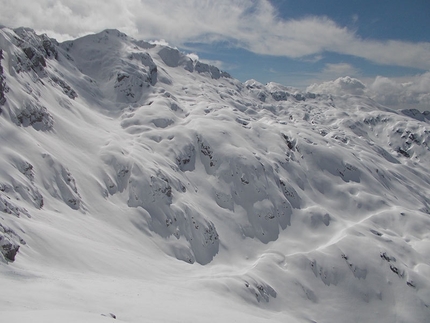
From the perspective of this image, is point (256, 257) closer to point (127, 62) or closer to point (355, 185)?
point (355, 185)

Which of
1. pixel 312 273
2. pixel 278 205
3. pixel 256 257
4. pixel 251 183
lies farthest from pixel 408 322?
pixel 251 183

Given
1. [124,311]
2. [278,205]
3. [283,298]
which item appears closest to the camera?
[124,311]

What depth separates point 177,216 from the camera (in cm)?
8212

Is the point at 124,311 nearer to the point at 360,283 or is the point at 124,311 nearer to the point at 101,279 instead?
the point at 101,279

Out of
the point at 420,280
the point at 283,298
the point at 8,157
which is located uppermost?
the point at 8,157

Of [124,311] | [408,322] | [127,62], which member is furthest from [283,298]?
[127,62]

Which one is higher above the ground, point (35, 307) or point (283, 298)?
point (35, 307)

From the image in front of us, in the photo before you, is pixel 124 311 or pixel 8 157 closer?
pixel 124 311

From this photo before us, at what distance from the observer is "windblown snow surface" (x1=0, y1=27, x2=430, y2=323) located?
33531mm

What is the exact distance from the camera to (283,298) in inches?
2896

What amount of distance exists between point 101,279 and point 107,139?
64.3 metres

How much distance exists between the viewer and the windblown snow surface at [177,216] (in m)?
33.5

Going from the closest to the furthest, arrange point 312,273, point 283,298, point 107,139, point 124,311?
point 124,311 → point 283,298 → point 312,273 → point 107,139

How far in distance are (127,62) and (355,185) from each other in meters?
131
